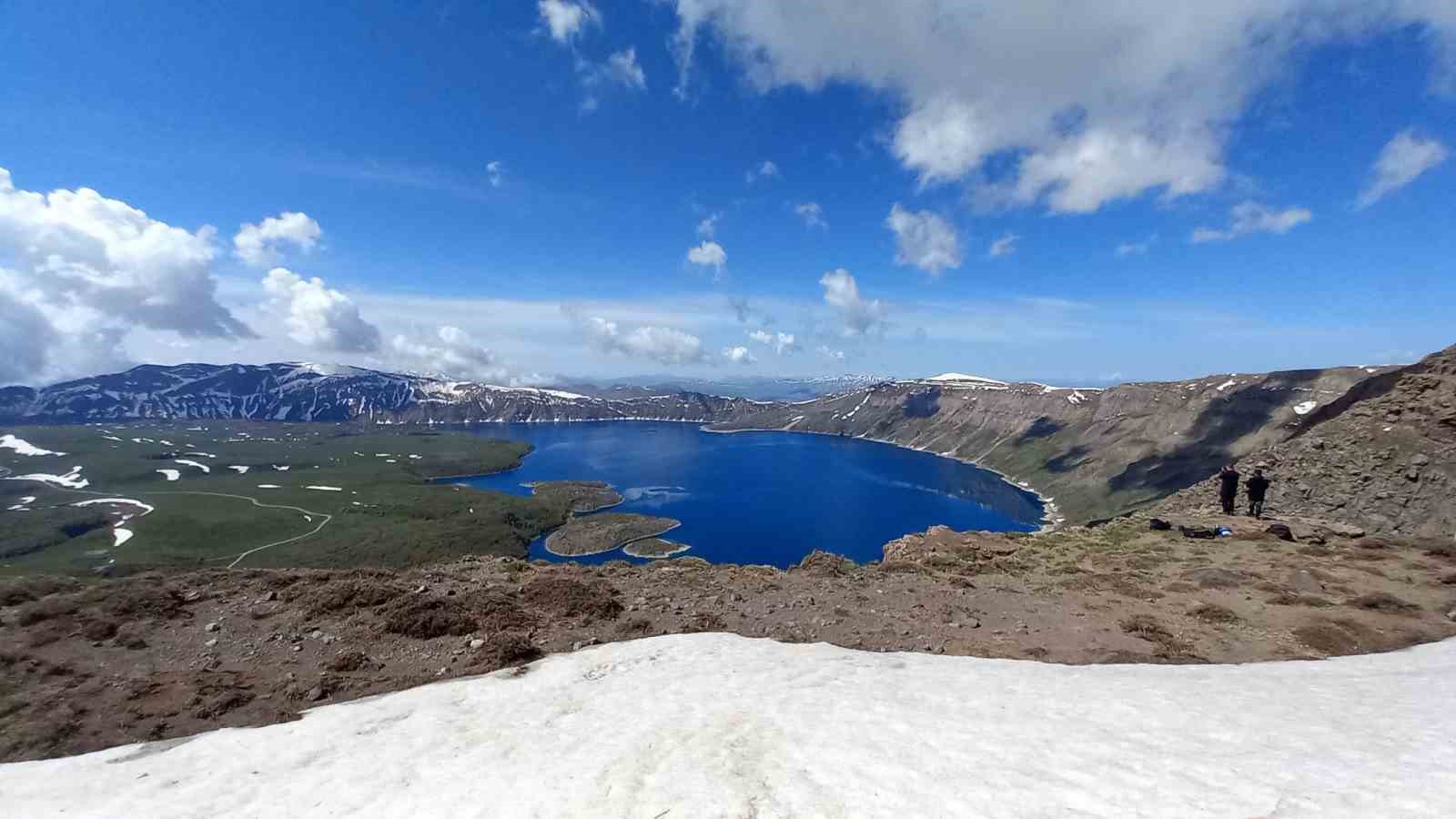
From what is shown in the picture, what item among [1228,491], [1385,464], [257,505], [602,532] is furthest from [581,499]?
[1385,464]

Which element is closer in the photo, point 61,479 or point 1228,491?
point 1228,491

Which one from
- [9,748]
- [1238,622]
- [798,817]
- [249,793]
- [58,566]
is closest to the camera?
[798,817]

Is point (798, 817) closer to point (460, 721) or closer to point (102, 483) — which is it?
point (460, 721)

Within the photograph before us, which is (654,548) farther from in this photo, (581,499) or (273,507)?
(273,507)

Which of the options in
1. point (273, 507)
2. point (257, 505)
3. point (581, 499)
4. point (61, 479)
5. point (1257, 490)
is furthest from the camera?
point (61, 479)

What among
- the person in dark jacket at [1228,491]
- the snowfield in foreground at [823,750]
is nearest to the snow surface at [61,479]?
the snowfield in foreground at [823,750]

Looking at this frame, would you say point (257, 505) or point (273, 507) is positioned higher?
point (273, 507)

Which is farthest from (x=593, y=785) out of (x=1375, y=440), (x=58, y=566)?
(x=58, y=566)
